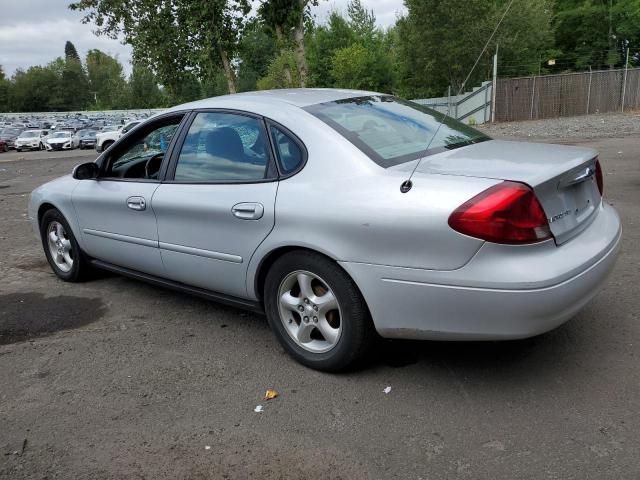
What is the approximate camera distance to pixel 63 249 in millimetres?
5238

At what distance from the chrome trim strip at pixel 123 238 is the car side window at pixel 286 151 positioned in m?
1.25

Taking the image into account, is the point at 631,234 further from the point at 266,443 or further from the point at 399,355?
the point at 266,443

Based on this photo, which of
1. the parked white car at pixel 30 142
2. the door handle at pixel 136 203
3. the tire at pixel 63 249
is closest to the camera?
the door handle at pixel 136 203

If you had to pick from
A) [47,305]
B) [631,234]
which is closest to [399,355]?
[47,305]

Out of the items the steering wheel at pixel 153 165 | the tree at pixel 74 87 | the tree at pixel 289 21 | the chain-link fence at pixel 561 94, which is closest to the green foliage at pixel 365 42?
the tree at pixel 289 21

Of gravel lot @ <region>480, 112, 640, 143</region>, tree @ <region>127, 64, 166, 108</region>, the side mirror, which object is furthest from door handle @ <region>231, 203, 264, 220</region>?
tree @ <region>127, 64, 166, 108</region>

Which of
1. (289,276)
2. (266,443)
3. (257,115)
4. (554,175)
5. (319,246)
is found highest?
(257,115)

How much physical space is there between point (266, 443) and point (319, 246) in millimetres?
1014

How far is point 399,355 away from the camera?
11.4ft

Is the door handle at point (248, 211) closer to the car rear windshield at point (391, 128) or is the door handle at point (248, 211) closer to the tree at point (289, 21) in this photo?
the car rear windshield at point (391, 128)

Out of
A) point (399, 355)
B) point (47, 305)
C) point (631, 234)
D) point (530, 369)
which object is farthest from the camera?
point (631, 234)

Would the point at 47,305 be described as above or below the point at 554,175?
below

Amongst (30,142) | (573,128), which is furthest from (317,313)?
(30,142)

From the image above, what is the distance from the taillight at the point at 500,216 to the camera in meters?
2.60
